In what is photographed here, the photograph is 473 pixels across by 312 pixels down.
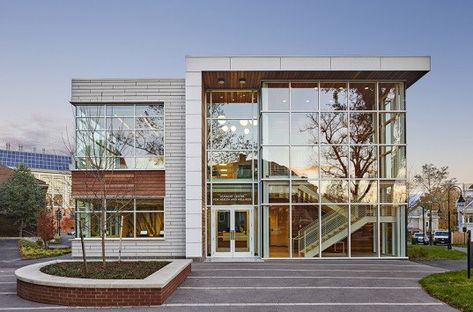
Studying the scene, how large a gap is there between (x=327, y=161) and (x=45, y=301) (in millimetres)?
13294

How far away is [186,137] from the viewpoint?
21.2 m

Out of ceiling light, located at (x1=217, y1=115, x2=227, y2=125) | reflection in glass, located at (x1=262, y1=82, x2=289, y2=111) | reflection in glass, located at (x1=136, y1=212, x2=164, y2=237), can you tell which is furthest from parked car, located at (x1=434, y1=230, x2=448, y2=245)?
reflection in glass, located at (x1=136, y1=212, x2=164, y2=237)

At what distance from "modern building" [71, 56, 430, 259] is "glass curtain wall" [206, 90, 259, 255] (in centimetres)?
5

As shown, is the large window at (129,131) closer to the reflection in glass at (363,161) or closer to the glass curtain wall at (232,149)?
the glass curtain wall at (232,149)

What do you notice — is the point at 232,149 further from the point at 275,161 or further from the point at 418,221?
the point at 418,221

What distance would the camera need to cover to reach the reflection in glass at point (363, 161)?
21.6 meters

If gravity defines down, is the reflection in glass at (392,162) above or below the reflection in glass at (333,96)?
below

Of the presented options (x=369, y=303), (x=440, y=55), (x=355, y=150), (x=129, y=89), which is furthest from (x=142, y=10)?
(x=440, y=55)

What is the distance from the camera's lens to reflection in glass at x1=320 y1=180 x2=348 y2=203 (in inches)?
840

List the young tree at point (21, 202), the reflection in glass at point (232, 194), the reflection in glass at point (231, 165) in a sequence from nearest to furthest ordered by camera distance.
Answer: the reflection in glass at point (232, 194) < the reflection in glass at point (231, 165) < the young tree at point (21, 202)

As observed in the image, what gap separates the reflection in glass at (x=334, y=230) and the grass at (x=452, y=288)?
5899mm

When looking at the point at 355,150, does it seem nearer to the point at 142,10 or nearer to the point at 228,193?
the point at 228,193

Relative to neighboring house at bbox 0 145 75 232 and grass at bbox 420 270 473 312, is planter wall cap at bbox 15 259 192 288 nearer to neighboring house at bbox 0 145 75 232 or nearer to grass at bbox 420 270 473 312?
grass at bbox 420 270 473 312

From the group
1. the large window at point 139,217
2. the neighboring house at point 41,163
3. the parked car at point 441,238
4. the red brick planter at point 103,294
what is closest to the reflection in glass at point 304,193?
the large window at point 139,217
